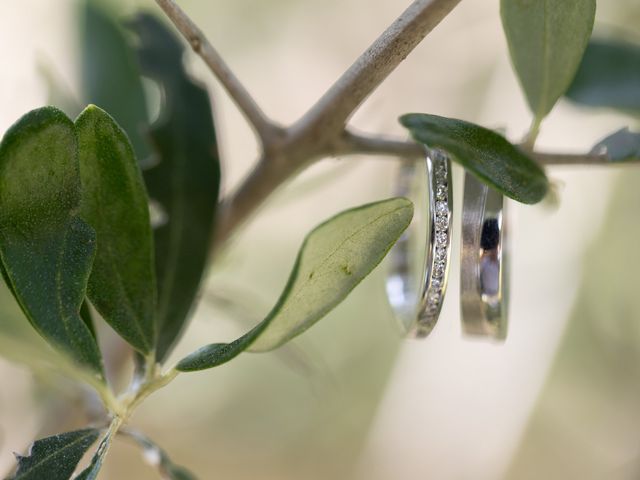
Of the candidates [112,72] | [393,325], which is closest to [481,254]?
[112,72]

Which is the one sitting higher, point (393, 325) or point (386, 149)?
point (386, 149)

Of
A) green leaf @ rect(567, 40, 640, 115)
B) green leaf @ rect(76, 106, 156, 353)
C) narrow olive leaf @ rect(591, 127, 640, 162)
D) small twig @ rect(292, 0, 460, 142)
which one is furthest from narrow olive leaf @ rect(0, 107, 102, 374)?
green leaf @ rect(567, 40, 640, 115)

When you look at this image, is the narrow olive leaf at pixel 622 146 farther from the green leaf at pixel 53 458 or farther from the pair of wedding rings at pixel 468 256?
the green leaf at pixel 53 458

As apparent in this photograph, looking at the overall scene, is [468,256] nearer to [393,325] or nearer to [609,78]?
[609,78]

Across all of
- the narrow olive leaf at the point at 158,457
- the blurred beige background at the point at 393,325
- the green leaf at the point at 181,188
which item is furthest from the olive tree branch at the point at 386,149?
the blurred beige background at the point at 393,325

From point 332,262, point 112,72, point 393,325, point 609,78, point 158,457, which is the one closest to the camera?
point 332,262

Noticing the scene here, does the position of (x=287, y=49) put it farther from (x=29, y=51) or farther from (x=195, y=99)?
(x=195, y=99)

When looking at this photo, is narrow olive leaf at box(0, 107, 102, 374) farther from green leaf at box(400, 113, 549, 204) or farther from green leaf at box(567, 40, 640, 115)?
green leaf at box(567, 40, 640, 115)
